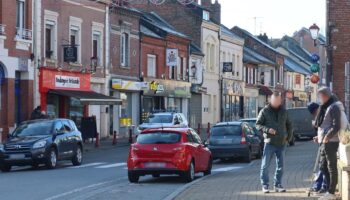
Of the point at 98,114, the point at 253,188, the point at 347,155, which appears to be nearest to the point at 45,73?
the point at 98,114

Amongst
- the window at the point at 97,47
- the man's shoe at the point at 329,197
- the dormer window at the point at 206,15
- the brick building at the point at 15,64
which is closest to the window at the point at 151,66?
the window at the point at 97,47

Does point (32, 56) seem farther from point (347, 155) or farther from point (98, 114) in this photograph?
point (347, 155)

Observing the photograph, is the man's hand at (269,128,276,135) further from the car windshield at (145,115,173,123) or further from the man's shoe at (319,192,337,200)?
the car windshield at (145,115,173,123)

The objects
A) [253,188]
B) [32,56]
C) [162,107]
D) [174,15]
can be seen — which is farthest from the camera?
[174,15]

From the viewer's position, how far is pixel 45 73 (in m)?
36.8

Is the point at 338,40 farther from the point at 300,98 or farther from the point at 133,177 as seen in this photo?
the point at 300,98

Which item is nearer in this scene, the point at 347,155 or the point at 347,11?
the point at 347,155

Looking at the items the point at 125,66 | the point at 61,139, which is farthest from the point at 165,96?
the point at 61,139

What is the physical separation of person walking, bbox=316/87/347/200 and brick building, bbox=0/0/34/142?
22671 millimetres

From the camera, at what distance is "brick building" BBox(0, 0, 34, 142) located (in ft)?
111

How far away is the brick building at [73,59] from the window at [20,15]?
2.80 ft

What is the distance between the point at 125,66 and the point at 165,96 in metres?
7.11

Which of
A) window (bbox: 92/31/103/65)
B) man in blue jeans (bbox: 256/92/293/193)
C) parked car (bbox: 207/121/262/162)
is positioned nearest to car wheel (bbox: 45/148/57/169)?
parked car (bbox: 207/121/262/162)

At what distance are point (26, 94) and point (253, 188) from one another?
21327 millimetres
